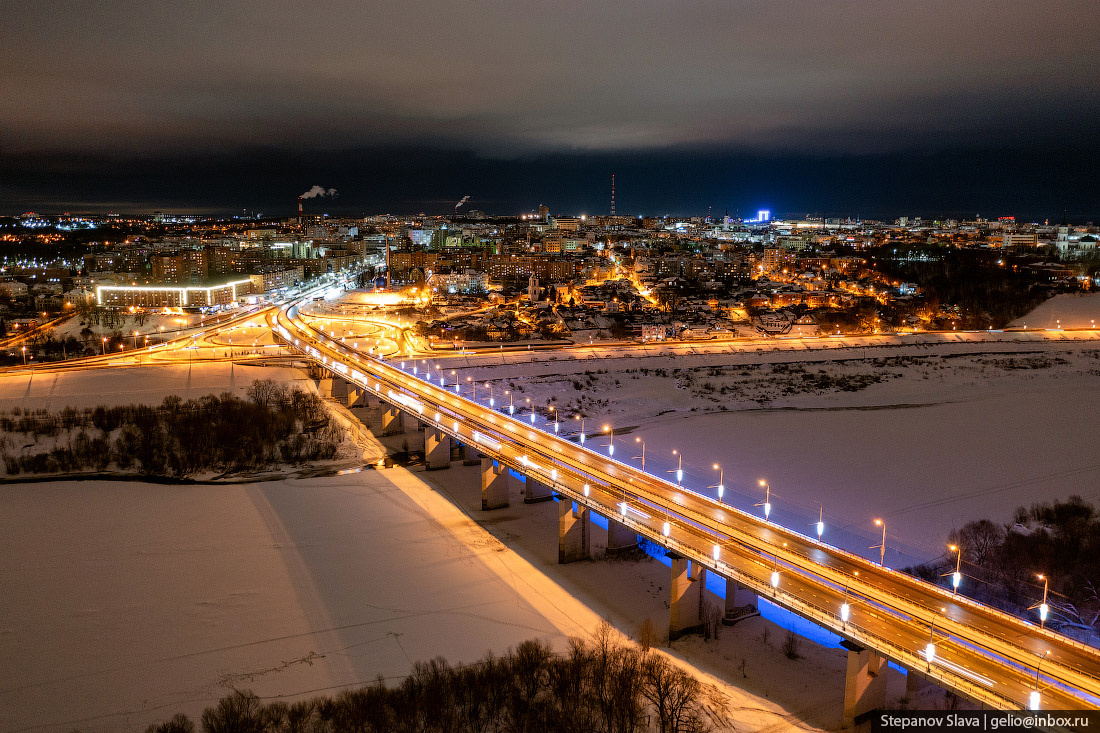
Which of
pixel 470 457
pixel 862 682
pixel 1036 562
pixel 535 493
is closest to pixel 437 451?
pixel 470 457

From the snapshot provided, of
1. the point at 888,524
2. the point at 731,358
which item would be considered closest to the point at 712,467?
the point at 888,524

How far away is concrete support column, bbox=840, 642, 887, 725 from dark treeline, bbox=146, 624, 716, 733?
2.37 metres

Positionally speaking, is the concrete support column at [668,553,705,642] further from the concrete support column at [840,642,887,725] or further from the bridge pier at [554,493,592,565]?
the bridge pier at [554,493,592,565]

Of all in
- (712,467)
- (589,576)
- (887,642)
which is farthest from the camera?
(712,467)

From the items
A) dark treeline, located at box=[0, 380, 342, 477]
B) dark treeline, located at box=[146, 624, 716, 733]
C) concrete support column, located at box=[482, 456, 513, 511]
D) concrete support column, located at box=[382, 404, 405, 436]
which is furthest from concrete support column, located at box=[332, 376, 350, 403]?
dark treeline, located at box=[146, 624, 716, 733]

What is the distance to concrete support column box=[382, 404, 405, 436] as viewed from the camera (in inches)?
1283

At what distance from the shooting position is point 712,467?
89.4 ft

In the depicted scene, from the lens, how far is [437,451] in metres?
27.6

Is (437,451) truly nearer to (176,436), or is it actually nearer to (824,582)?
(176,436)

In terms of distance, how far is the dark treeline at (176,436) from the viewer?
28.9 meters

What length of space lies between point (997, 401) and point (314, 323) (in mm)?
49273

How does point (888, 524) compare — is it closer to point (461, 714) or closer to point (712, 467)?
point (712, 467)

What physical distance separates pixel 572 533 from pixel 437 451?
980cm

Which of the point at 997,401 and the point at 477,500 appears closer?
the point at 477,500
